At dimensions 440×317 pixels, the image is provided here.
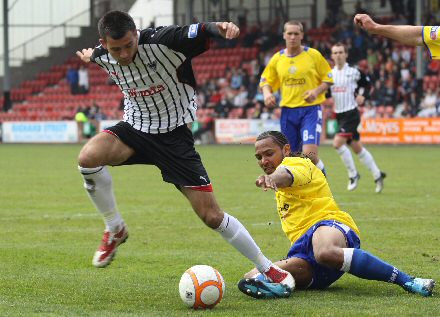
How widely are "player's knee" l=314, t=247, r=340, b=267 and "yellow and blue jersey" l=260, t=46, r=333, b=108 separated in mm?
7234

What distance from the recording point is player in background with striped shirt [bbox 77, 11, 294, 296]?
6.80 meters

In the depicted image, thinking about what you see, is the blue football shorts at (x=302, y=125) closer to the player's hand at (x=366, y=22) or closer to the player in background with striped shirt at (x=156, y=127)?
the player in background with striped shirt at (x=156, y=127)

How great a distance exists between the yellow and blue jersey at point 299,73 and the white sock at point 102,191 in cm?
657

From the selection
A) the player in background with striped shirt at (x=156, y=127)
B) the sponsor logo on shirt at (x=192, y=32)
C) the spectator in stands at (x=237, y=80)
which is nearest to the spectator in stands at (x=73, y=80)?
the spectator in stands at (x=237, y=80)

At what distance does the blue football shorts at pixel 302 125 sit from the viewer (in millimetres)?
13789

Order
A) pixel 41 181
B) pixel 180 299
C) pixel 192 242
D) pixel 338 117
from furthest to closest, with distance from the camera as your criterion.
Answer: pixel 41 181 → pixel 338 117 → pixel 192 242 → pixel 180 299

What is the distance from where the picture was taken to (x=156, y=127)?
7324 mm

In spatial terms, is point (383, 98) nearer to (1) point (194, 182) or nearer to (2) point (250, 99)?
(2) point (250, 99)

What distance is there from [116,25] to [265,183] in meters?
1.88

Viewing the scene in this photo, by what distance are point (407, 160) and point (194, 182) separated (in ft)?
58.5

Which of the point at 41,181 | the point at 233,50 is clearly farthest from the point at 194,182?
the point at 233,50

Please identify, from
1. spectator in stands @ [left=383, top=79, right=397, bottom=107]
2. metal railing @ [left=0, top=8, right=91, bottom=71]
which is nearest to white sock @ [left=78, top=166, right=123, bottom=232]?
spectator in stands @ [left=383, top=79, right=397, bottom=107]

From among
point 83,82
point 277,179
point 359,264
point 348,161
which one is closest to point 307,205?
point 359,264

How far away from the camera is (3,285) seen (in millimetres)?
7082
